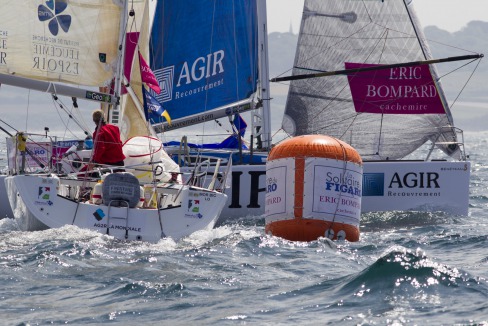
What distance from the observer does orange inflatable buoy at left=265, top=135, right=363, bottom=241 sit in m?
13.8

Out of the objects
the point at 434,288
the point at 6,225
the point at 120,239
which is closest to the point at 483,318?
the point at 434,288

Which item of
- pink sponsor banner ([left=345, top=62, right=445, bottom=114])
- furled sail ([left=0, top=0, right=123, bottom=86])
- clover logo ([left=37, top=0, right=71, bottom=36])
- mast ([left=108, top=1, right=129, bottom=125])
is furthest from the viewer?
pink sponsor banner ([left=345, top=62, right=445, bottom=114])

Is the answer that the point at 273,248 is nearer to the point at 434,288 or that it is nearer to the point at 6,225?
the point at 434,288

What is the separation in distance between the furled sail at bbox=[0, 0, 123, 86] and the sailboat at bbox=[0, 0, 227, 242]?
14mm

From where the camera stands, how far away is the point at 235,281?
1100 centimetres

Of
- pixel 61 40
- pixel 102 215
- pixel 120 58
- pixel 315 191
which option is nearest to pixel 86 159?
pixel 120 58

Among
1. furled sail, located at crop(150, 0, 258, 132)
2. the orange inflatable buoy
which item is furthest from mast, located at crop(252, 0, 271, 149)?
the orange inflatable buoy

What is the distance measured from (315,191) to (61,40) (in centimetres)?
440

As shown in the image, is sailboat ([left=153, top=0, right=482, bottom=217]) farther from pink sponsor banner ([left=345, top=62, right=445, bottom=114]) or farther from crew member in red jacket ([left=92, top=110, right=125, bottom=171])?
crew member in red jacket ([left=92, top=110, right=125, bottom=171])

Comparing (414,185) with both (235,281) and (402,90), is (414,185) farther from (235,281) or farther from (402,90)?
(235,281)

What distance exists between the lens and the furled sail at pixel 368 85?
766 inches

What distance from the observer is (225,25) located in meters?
20.4

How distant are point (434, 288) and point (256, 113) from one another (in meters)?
9.99

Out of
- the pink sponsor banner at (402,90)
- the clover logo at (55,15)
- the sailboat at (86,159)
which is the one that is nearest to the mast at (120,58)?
the sailboat at (86,159)
